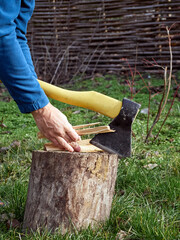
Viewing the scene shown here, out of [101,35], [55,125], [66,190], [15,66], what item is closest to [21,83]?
[15,66]

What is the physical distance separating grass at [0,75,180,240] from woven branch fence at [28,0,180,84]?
9.37 feet

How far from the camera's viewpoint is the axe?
2.08 meters

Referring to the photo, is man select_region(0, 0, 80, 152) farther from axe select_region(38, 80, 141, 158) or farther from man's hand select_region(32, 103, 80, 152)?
axe select_region(38, 80, 141, 158)

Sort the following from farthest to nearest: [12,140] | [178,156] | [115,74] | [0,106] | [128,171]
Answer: [115,74]
[0,106]
[12,140]
[178,156]
[128,171]

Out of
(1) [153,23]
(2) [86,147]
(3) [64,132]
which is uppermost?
(1) [153,23]

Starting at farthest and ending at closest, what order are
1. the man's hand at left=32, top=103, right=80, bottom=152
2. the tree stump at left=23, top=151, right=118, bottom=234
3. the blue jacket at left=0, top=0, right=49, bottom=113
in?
the tree stump at left=23, top=151, right=118, bottom=234 < the man's hand at left=32, top=103, right=80, bottom=152 < the blue jacket at left=0, top=0, right=49, bottom=113

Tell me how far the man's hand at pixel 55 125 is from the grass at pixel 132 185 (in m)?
0.61

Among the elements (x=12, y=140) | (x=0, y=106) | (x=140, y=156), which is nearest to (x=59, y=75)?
(x=0, y=106)

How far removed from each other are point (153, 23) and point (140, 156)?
4766 millimetres

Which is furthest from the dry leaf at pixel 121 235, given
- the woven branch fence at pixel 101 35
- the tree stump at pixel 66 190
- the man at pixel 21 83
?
the woven branch fence at pixel 101 35

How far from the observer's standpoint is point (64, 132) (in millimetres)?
1906

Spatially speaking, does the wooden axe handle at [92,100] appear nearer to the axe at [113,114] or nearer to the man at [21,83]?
the axe at [113,114]

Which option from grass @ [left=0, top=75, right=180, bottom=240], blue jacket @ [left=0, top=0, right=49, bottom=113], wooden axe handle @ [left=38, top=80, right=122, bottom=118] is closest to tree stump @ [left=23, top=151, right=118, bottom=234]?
grass @ [left=0, top=75, right=180, bottom=240]

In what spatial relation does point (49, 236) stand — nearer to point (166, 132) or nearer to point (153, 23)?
point (166, 132)
